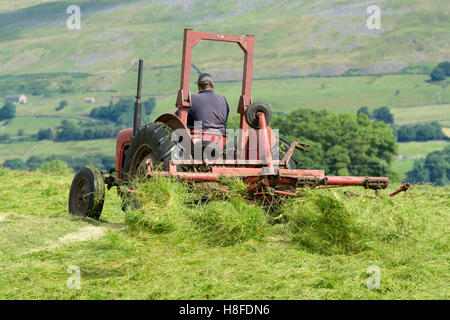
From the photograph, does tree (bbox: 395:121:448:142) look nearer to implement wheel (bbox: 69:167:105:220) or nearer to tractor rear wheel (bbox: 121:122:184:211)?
implement wheel (bbox: 69:167:105:220)

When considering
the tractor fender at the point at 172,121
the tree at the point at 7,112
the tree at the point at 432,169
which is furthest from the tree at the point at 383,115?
the tractor fender at the point at 172,121

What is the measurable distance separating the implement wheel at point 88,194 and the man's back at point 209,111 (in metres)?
1.61

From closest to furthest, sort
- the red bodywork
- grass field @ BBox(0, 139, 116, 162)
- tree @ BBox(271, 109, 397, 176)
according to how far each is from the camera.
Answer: the red bodywork
tree @ BBox(271, 109, 397, 176)
grass field @ BBox(0, 139, 116, 162)

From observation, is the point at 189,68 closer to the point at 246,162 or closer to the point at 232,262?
the point at 246,162

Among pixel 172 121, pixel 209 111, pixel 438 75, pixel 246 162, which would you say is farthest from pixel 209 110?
pixel 438 75

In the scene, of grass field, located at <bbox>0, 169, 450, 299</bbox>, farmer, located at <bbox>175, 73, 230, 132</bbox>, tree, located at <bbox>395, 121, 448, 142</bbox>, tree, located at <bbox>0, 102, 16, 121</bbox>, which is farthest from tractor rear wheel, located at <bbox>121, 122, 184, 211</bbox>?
tree, located at <bbox>0, 102, 16, 121</bbox>

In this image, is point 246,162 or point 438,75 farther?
point 438,75

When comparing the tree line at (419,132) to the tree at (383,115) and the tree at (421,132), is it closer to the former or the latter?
the tree at (421,132)

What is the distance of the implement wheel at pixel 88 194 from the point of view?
9266 millimetres

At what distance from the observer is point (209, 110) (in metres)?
9.10

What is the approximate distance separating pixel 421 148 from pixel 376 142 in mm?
43222

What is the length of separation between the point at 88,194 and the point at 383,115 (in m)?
128

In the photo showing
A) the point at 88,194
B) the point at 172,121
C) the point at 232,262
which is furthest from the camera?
the point at 88,194

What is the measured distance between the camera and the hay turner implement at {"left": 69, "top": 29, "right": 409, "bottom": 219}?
7859 mm
